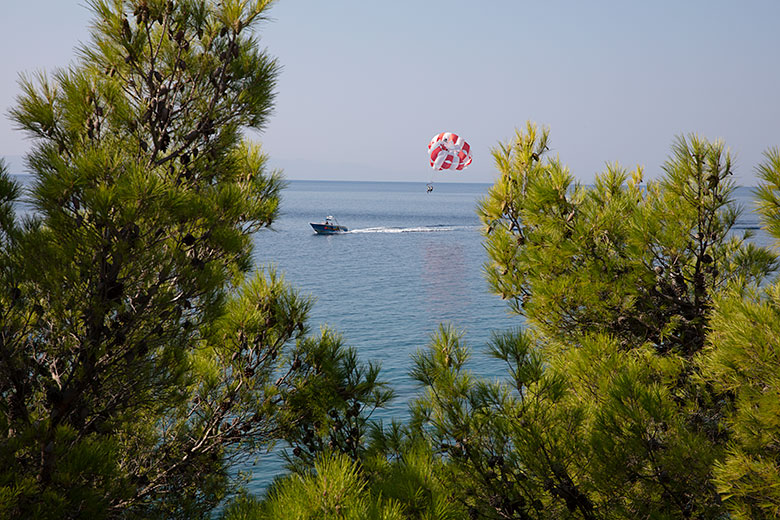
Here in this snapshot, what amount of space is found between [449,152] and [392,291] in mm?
7375

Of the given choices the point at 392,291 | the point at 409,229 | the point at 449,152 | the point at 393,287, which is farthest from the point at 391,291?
the point at 409,229

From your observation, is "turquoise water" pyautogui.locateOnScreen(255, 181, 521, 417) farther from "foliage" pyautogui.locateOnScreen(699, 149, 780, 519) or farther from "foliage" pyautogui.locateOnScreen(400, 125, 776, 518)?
"foliage" pyautogui.locateOnScreen(699, 149, 780, 519)

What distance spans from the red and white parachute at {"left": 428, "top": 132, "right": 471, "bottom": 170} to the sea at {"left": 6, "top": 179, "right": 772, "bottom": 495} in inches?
216

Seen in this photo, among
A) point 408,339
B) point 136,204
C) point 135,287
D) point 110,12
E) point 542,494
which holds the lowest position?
point 408,339

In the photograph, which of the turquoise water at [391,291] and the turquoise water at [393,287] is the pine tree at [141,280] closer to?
the turquoise water at [391,291]

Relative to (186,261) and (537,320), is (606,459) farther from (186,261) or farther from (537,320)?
(186,261)

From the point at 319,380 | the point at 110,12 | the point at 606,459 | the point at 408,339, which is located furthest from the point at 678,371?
the point at 408,339

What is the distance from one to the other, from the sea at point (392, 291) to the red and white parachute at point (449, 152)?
549cm

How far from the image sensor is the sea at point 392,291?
13289mm

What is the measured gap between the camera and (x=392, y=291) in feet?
86.0

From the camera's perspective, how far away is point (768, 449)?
2975mm

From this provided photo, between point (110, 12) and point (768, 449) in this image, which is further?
point (110, 12)

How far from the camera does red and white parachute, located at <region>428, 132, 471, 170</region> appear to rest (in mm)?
28359

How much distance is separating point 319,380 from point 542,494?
1585 millimetres
